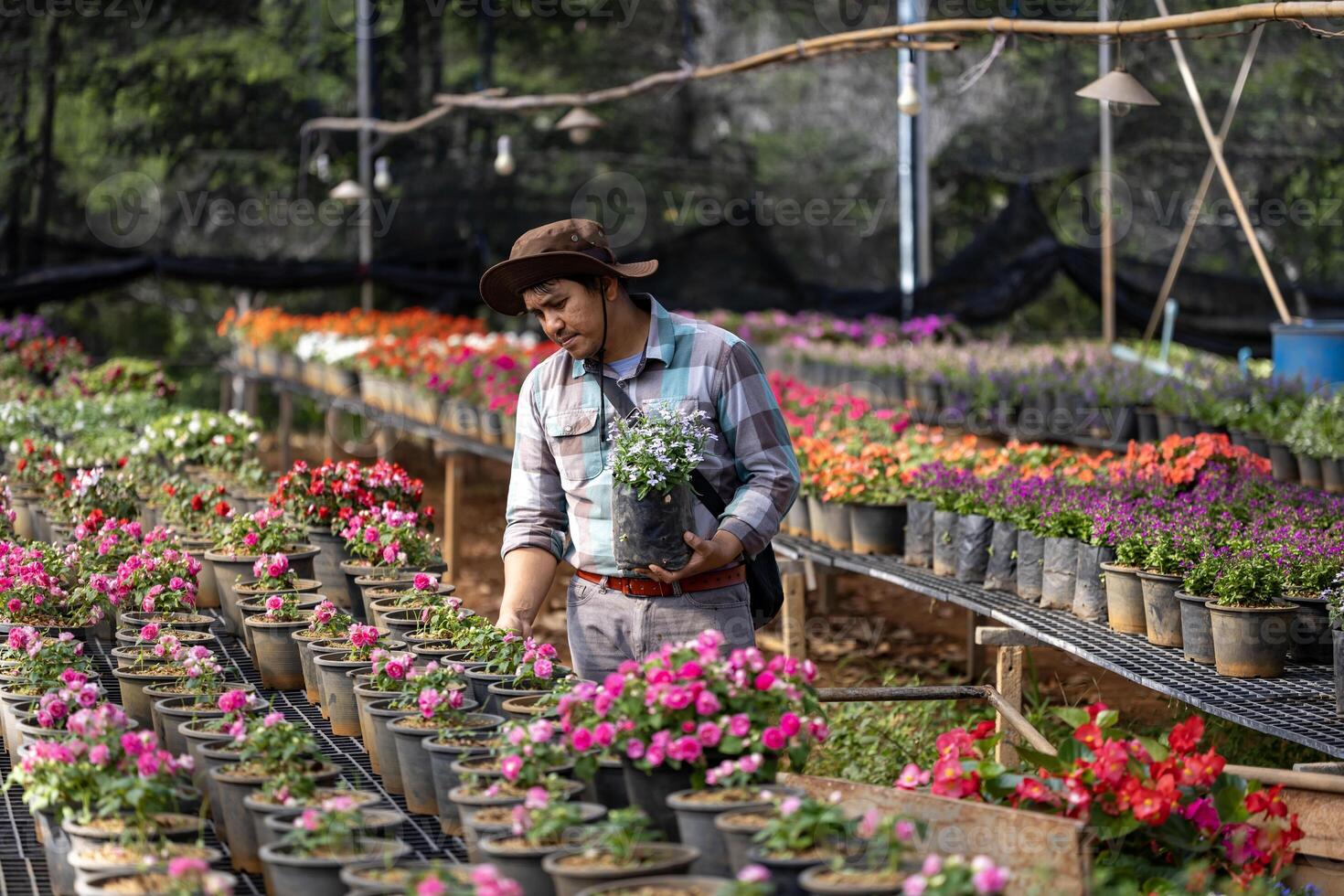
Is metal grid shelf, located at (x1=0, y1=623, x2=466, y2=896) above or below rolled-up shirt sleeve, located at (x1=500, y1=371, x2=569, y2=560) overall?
below

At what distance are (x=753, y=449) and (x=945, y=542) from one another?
1949 mm

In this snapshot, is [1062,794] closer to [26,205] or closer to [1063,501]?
[1063,501]

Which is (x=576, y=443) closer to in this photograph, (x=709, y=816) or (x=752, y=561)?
(x=752, y=561)

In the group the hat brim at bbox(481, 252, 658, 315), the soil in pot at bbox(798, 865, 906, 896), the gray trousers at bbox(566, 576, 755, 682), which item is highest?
the hat brim at bbox(481, 252, 658, 315)

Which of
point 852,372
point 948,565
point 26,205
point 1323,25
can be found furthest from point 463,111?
point 948,565

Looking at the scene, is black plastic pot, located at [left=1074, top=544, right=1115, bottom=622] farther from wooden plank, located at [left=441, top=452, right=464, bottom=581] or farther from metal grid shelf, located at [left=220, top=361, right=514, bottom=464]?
wooden plank, located at [left=441, top=452, right=464, bottom=581]

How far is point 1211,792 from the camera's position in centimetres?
235

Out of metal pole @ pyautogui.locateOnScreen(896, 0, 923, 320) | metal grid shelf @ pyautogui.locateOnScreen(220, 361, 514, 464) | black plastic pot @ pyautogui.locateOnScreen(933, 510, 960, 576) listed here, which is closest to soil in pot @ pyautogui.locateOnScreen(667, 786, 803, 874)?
black plastic pot @ pyautogui.locateOnScreen(933, 510, 960, 576)

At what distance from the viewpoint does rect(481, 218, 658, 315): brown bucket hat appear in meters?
2.64

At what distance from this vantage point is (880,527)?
4.95 meters

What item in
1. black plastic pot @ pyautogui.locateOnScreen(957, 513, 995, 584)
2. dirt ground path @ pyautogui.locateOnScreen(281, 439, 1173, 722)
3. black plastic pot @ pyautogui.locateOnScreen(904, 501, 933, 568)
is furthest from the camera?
dirt ground path @ pyautogui.locateOnScreen(281, 439, 1173, 722)

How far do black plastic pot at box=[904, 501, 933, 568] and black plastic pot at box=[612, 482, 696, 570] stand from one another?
2.17 meters

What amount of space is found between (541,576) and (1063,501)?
184cm

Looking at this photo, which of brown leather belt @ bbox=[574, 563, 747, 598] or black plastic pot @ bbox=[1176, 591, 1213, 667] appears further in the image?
black plastic pot @ bbox=[1176, 591, 1213, 667]
